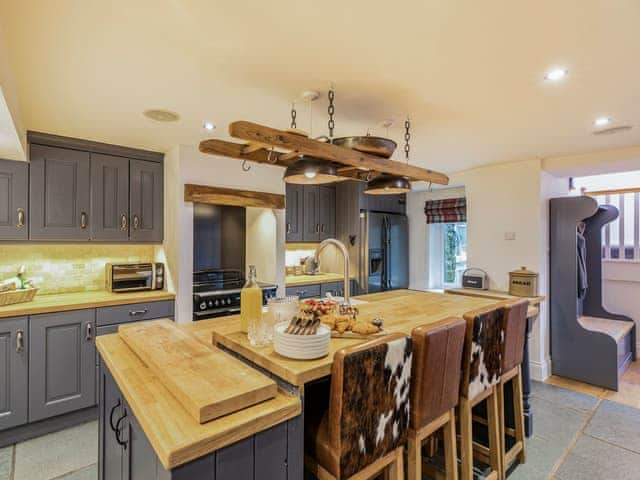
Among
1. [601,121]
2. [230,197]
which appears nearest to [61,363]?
[230,197]

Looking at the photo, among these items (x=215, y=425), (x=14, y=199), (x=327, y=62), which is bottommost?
(x=215, y=425)

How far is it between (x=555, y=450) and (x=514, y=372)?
2.48ft

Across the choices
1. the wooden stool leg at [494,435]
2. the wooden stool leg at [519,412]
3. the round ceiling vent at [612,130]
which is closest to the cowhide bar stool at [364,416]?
the wooden stool leg at [494,435]

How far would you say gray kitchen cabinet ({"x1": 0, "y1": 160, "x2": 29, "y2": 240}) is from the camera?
2.75m

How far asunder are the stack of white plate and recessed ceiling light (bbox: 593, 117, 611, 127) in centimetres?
265

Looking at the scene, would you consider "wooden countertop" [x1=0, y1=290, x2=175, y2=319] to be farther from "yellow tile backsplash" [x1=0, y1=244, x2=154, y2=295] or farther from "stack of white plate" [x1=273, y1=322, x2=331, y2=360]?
"stack of white plate" [x1=273, y1=322, x2=331, y2=360]

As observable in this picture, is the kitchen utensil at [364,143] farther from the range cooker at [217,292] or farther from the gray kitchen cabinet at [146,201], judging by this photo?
the gray kitchen cabinet at [146,201]

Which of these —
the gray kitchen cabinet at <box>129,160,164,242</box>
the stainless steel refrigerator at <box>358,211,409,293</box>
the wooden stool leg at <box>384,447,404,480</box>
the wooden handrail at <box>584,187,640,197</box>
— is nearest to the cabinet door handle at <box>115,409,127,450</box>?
the wooden stool leg at <box>384,447,404,480</box>

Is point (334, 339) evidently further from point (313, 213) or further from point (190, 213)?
point (313, 213)

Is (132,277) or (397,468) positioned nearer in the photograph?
(397,468)

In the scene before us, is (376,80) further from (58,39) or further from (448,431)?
(448,431)

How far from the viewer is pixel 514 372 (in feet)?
7.59

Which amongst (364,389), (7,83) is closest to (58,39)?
(7,83)

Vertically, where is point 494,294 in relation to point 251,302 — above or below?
below
